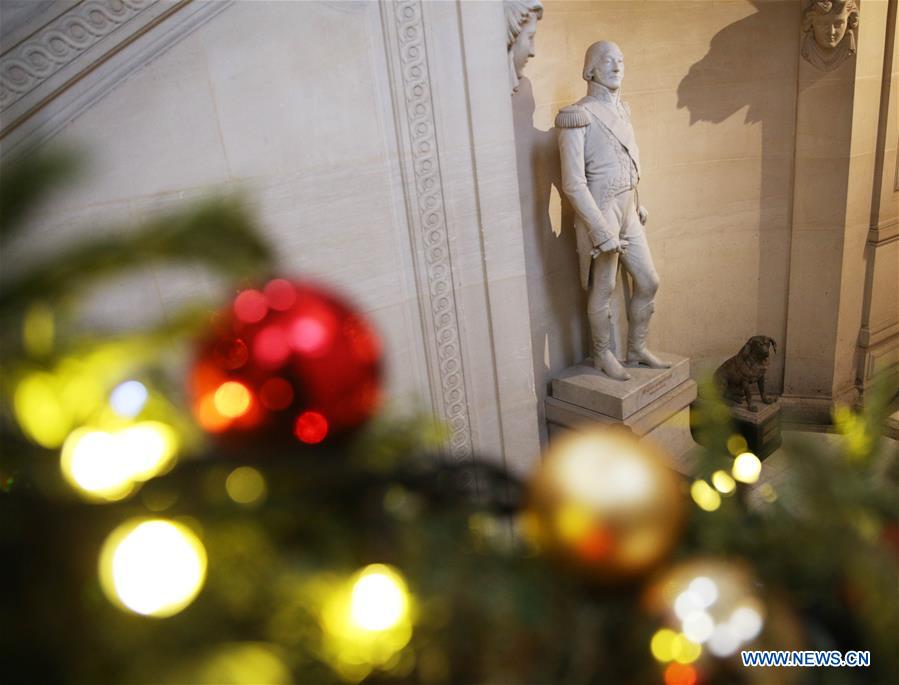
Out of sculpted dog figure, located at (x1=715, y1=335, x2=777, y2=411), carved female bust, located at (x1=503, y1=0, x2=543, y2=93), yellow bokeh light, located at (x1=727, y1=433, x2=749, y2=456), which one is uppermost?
carved female bust, located at (x1=503, y1=0, x2=543, y2=93)

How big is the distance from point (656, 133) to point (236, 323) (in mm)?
4229

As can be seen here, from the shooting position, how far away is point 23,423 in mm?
554

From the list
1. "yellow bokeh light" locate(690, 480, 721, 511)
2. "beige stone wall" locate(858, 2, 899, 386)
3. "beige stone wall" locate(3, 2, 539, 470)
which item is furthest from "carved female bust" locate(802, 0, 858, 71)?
"yellow bokeh light" locate(690, 480, 721, 511)

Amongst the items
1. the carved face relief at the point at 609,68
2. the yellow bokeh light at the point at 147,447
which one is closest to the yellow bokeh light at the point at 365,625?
the yellow bokeh light at the point at 147,447

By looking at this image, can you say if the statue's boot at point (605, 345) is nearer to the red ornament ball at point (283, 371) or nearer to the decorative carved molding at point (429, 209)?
the decorative carved molding at point (429, 209)

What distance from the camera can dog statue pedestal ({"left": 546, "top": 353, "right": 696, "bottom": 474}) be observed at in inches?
144

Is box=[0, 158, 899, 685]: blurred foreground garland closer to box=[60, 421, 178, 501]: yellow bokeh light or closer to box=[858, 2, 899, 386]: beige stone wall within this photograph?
box=[60, 421, 178, 501]: yellow bokeh light

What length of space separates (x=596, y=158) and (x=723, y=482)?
3.00 metres

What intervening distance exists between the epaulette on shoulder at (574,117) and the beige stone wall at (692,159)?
486 mm

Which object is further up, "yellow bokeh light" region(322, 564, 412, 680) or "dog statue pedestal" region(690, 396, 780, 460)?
"yellow bokeh light" region(322, 564, 412, 680)

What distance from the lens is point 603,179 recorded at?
3.43 m

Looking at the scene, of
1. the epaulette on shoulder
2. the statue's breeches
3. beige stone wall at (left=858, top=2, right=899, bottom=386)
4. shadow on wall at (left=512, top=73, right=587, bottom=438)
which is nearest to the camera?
the epaulette on shoulder

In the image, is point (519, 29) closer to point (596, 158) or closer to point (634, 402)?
point (596, 158)

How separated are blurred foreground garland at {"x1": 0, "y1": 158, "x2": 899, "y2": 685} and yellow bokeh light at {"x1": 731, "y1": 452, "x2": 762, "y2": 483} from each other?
7 cm
